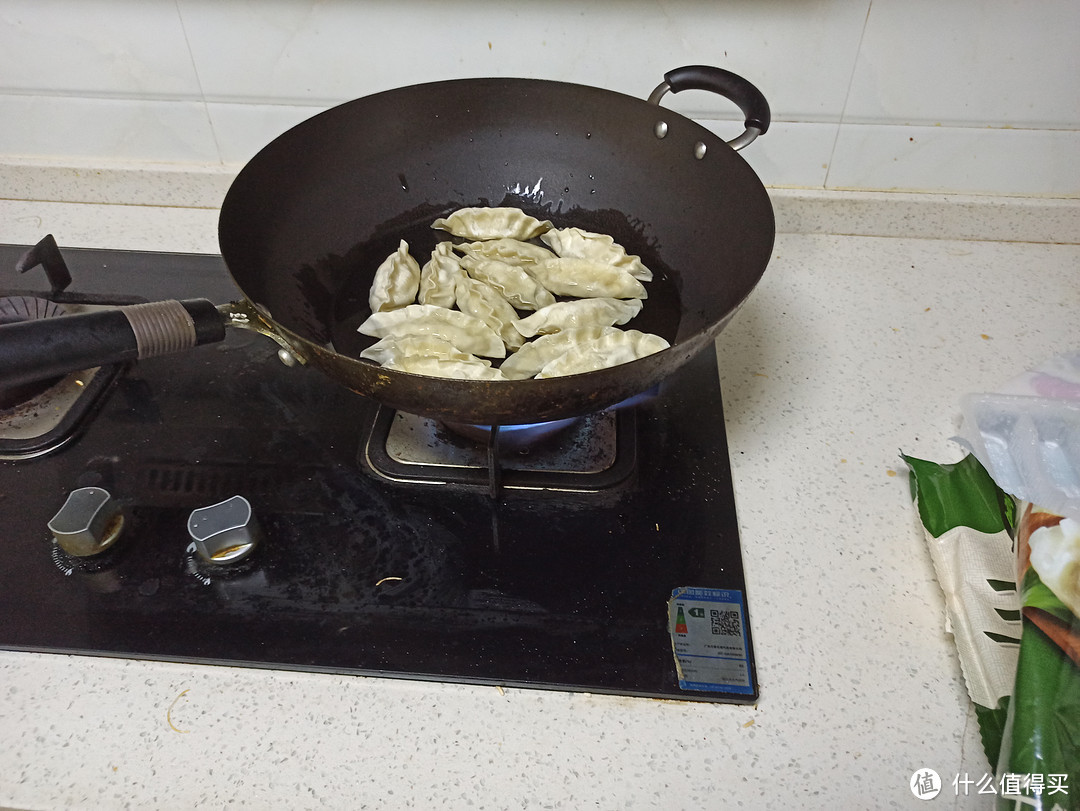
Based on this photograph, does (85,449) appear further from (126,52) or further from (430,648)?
(126,52)

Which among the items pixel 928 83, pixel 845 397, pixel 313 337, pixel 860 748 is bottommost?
pixel 860 748

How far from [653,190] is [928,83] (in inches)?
15.2

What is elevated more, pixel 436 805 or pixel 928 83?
pixel 928 83

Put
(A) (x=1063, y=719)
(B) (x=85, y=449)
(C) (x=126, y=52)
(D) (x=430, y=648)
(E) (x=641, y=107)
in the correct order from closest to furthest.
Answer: (A) (x=1063, y=719)
(D) (x=430, y=648)
(B) (x=85, y=449)
(E) (x=641, y=107)
(C) (x=126, y=52)

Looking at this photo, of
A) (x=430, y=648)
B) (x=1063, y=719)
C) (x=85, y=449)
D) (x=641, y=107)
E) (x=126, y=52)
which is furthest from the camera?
(x=126, y=52)

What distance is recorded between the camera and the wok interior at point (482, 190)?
772 mm

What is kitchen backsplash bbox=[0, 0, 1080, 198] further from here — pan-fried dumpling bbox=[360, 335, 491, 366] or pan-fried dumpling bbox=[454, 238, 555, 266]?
pan-fried dumpling bbox=[360, 335, 491, 366]

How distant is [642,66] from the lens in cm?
95

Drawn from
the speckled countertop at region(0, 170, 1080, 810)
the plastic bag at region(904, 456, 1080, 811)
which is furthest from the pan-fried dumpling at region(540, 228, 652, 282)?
the plastic bag at region(904, 456, 1080, 811)

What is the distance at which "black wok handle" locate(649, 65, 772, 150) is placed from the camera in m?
0.76

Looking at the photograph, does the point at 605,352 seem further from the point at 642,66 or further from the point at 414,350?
the point at 642,66

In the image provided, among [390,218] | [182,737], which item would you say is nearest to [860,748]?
[182,737]

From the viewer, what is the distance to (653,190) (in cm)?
88
